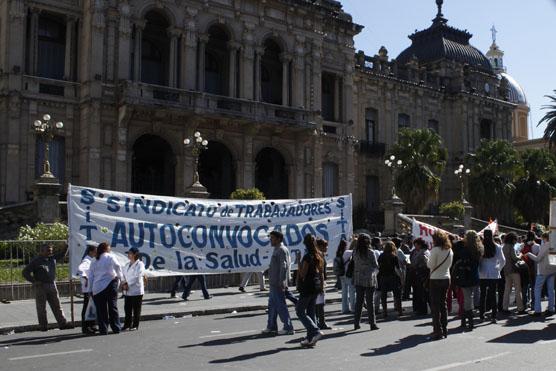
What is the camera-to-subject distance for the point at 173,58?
3338 cm

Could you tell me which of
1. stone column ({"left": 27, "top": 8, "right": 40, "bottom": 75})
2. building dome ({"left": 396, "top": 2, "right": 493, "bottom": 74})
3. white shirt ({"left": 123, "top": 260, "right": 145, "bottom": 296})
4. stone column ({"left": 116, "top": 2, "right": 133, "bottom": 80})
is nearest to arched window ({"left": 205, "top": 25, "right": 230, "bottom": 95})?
stone column ({"left": 116, "top": 2, "right": 133, "bottom": 80})

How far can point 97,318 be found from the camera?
12.3m

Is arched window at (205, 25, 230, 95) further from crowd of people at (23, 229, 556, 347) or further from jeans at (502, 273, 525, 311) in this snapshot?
jeans at (502, 273, 525, 311)

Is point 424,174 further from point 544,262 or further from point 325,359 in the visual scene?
point 325,359

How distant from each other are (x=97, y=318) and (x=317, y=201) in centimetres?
633

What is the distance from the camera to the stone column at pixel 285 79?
37.4 meters

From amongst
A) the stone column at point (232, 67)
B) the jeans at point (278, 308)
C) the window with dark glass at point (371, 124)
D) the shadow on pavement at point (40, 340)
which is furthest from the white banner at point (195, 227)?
the window with dark glass at point (371, 124)

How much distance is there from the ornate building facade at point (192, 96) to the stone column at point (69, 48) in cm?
A: 5

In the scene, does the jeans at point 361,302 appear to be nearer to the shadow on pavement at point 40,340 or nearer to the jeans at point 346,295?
the jeans at point 346,295

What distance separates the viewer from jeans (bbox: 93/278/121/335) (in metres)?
12.2

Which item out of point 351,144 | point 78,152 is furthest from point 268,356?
point 351,144

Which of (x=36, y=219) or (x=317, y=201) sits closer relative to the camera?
(x=317, y=201)

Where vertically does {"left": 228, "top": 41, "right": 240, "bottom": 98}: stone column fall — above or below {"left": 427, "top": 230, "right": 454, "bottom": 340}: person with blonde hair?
above

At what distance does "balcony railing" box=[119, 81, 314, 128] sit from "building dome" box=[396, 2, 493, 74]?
839 inches
